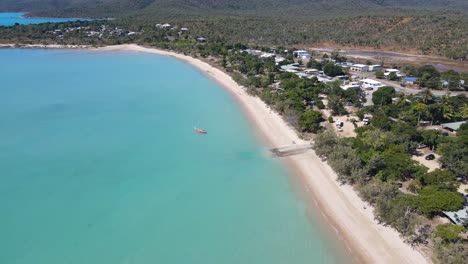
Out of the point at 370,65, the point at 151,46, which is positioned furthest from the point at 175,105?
the point at 151,46

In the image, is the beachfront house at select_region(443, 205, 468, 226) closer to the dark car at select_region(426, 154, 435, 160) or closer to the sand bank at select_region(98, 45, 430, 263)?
the sand bank at select_region(98, 45, 430, 263)

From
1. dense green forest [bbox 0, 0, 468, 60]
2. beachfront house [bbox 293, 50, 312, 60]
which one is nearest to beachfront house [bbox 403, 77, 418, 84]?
beachfront house [bbox 293, 50, 312, 60]

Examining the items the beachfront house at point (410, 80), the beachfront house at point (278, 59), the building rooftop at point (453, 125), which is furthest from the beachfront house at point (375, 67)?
the building rooftop at point (453, 125)

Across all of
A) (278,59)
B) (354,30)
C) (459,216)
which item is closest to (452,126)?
(459,216)

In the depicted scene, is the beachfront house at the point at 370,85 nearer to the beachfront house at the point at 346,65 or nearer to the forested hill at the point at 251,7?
the beachfront house at the point at 346,65

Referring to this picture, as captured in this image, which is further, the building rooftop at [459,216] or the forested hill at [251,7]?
the forested hill at [251,7]

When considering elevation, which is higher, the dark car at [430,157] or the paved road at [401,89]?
the paved road at [401,89]

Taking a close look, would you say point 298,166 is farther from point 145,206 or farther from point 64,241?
point 64,241
